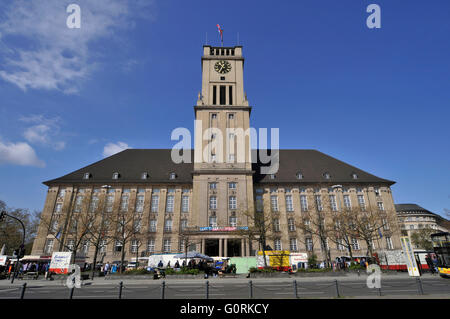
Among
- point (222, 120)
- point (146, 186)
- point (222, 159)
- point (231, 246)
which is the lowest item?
point (231, 246)

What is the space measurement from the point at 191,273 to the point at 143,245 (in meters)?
23.1

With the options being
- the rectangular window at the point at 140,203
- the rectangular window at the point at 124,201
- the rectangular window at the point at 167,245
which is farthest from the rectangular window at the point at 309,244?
the rectangular window at the point at 124,201

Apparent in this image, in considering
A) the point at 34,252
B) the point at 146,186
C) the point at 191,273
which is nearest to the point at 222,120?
the point at 146,186

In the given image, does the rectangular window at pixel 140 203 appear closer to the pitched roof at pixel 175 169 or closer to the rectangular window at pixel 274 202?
the pitched roof at pixel 175 169

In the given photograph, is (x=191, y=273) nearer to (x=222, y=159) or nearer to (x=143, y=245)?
(x=143, y=245)

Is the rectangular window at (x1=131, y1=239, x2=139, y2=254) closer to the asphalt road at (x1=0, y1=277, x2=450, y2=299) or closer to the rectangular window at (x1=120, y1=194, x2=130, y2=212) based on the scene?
the rectangular window at (x1=120, y1=194, x2=130, y2=212)

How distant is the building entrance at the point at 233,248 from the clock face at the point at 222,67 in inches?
1403

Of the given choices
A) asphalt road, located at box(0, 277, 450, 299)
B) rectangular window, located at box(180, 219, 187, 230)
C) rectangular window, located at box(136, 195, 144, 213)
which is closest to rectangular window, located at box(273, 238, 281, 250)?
rectangular window, located at box(180, 219, 187, 230)

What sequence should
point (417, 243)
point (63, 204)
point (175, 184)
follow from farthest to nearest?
point (417, 243), point (175, 184), point (63, 204)

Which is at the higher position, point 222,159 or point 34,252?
point 222,159

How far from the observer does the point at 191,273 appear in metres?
23.8

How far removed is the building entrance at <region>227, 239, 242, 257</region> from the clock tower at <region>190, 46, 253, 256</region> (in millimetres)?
370

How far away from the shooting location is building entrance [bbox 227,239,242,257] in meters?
42.0

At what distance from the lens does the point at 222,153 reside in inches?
1901
